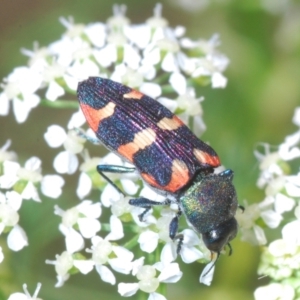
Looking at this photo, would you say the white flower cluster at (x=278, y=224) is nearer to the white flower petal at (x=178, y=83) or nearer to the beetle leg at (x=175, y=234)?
the beetle leg at (x=175, y=234)

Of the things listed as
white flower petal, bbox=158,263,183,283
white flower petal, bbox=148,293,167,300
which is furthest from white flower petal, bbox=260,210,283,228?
white flower petal, bbox=148,293,167,300

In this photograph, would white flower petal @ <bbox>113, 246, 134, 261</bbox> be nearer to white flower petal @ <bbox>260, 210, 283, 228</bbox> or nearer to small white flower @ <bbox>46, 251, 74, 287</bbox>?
small white flower @ <bbox>46, 251, 74, 287</bbox>

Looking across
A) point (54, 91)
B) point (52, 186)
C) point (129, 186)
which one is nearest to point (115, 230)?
point (129, 186)

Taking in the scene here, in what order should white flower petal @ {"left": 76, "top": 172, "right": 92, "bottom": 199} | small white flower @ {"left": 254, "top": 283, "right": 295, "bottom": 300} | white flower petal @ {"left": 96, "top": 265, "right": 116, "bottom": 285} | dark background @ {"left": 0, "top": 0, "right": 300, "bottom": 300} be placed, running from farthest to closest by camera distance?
dark background @ {"left": 0, "top": 0, "right": 300, "bottom": 300} < white flower petal @ {"left": 76, "top": 172, "right": 92, "bottom": 199} < white flower petal @ {"left": 96, "top": 265, "right": 116, "bottom": 285} < small white flower @ {"left": 254, "top": 283, "right": 295, "bottom": 300}

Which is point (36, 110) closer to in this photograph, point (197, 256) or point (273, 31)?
point (273, 31)

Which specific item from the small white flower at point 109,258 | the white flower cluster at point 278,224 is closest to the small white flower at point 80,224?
the small white flower at point 109,258

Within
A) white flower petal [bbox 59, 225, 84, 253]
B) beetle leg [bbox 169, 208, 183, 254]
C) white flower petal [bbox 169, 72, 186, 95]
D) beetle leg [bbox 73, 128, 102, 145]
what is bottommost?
white flower petal [bbox 59, 225, 84, 253]

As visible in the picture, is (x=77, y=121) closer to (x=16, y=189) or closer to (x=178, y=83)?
(x=16, y=189)

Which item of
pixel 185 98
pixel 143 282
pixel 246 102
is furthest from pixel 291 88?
pixel 143 282
